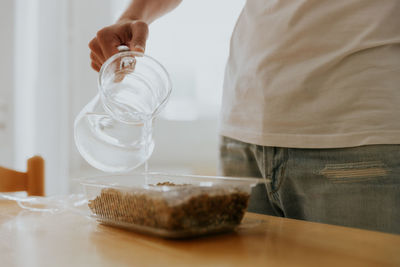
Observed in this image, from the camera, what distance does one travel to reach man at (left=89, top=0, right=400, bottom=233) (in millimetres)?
706

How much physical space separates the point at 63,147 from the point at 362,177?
185cm

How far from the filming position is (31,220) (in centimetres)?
67

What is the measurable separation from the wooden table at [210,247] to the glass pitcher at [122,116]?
161 millimetres

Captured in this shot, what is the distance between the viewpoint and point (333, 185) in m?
0.74

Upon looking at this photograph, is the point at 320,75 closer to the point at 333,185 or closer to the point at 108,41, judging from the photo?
the point at 333,185

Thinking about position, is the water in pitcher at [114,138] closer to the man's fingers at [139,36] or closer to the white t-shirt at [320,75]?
the man's fingers at [139,36]

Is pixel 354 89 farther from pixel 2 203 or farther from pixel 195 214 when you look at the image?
pixel 2 203

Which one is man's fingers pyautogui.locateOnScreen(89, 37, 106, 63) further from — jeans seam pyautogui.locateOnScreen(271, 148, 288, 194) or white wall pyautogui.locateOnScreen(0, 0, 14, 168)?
white wall pyautogui.locateOnScreen(0, 0, 14, 168)

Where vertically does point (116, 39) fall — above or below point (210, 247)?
above

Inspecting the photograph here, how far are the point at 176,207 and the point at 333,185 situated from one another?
14.2 inches

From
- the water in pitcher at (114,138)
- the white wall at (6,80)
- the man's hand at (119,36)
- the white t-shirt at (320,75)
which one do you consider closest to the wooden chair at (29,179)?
the water in pitcher at (114,138)

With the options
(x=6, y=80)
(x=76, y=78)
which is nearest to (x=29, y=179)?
(x=6, y=80)

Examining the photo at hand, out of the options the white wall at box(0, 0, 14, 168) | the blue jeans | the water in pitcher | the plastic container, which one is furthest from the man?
the white wall at box(0, 0, 14, 168)

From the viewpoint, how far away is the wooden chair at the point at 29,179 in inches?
31.8
